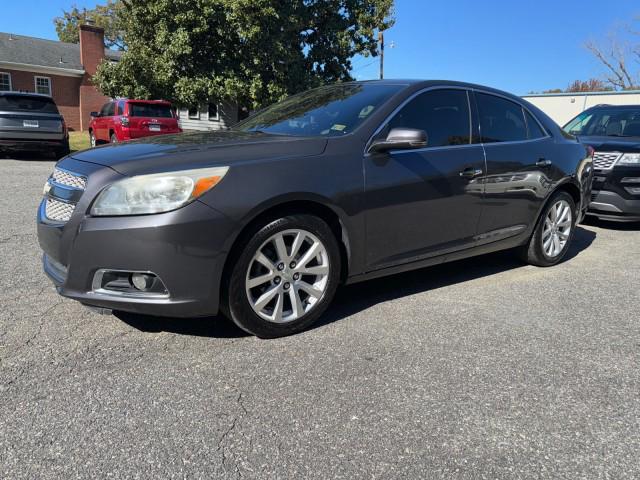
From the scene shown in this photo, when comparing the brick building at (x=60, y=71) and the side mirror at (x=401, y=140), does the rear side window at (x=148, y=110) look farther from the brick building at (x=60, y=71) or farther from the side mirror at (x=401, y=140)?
the brick building at (x=60, y=71)

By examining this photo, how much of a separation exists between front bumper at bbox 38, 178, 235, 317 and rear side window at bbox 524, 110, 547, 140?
3254 mm

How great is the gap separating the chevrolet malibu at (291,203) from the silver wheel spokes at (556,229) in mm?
476

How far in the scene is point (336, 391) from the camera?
2676mm

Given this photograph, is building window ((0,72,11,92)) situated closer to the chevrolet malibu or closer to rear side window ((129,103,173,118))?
rear side window ((129,103,173,118))

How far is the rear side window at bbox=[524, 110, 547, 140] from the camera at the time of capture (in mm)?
4837

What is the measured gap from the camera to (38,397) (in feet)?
8.25

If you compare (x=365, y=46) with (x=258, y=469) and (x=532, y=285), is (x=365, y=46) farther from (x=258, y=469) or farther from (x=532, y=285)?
(x=258, y=469)

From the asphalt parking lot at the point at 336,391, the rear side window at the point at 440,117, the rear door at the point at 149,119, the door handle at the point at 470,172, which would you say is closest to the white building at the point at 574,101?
the rear door at the point at 149,119

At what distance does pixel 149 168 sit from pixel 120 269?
57cm

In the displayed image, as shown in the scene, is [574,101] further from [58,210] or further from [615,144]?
[58,210]

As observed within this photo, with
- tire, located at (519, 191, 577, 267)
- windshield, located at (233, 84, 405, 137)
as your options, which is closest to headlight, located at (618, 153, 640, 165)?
tire, located at (519, 191, 577, 267)

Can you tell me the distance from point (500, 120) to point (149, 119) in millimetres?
13020

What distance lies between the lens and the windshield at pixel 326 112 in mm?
3697

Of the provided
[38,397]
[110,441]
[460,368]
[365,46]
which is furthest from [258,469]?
[365,46]
